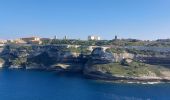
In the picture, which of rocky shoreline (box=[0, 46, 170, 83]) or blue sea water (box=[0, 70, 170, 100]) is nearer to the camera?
blue sea water (box=[0, 70, 170, 100])

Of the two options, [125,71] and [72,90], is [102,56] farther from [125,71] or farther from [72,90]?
[72,90]

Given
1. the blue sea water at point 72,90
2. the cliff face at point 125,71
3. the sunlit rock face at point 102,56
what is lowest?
the blue sea water at point 72,90

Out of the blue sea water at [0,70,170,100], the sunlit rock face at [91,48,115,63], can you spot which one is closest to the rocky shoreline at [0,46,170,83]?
the sunlit rock face at [91,48,115,63]

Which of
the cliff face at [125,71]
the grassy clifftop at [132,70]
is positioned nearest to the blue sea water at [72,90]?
the cliff face at [125,71]

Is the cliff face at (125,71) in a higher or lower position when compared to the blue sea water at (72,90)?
higher

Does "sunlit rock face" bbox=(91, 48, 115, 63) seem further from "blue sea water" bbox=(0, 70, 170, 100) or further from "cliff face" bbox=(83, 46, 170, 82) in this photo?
"blue sea water" bbox=(0, 70, 170, 100)

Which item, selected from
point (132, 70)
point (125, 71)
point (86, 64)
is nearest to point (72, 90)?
point (125, 71)

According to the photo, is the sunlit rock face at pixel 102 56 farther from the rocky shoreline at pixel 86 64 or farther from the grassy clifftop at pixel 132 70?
the grassy clifftop at pixel 132 70
